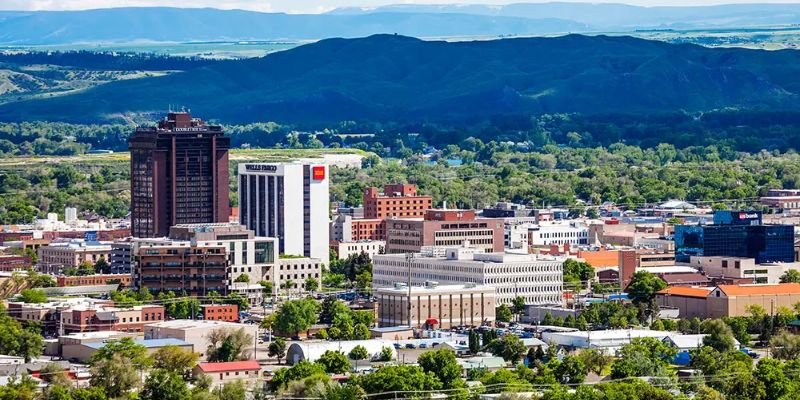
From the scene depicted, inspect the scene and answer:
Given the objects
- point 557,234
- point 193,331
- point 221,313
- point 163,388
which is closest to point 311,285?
point 221,313

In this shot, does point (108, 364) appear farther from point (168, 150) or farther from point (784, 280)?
point (168, 150)

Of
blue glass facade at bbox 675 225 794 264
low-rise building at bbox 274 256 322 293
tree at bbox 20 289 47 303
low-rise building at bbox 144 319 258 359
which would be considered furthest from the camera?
blue glass facade at bbox 675 225 794 264

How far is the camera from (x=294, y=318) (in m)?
71.0

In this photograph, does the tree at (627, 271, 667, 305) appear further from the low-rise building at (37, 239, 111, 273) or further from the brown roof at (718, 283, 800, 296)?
the low-rise building at (37, 239, 111, 273)

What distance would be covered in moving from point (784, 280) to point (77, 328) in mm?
26300

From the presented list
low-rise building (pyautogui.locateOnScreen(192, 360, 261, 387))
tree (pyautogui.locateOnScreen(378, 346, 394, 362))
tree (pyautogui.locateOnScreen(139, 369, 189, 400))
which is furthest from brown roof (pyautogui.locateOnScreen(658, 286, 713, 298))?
tree (pyautogui.locateOnScreen(139, 369, 189, 400))

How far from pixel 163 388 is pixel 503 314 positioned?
72.9ft

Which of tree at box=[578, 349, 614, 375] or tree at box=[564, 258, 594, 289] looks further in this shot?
tree at box=[564, 258, 594, 289]

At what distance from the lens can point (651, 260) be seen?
9019cm

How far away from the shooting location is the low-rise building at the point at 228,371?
58.6m

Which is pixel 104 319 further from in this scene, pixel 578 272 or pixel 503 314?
pixel 578 272

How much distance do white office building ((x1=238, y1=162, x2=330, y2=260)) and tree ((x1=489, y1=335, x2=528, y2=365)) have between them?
96.1ft

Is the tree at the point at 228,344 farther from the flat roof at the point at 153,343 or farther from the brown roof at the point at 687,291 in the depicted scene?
the brown roof at the point at 687,291

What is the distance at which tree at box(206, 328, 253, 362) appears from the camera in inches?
2477
